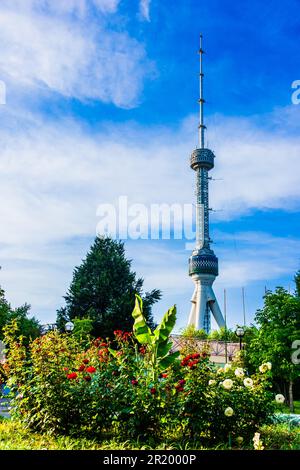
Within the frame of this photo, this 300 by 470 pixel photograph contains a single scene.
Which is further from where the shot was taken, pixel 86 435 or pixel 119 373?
pixel 119 373

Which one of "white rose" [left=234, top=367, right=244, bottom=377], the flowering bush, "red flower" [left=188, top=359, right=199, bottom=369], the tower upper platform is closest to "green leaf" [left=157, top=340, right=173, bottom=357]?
the flowering bush

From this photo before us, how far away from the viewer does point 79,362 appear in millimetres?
9578

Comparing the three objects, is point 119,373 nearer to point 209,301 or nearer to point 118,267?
point 118,267

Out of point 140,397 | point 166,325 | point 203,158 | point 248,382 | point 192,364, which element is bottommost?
point 140,397

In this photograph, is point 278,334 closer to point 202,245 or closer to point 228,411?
point 228,411

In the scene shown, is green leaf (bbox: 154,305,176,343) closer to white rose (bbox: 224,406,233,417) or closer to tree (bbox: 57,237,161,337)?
white rose (bbox: 224,406,233,417)

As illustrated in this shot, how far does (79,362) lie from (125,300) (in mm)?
22358

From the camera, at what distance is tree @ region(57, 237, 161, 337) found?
31.5 m

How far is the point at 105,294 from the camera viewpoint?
3250 centimetres

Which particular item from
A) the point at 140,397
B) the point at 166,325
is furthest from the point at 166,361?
the point at 140,397

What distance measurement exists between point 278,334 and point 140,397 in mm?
20592

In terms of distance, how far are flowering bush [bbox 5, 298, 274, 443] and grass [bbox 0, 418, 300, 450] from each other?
9.9 inches

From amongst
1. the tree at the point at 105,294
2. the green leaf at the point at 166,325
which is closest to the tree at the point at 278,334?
the tree at the point at 105,294
